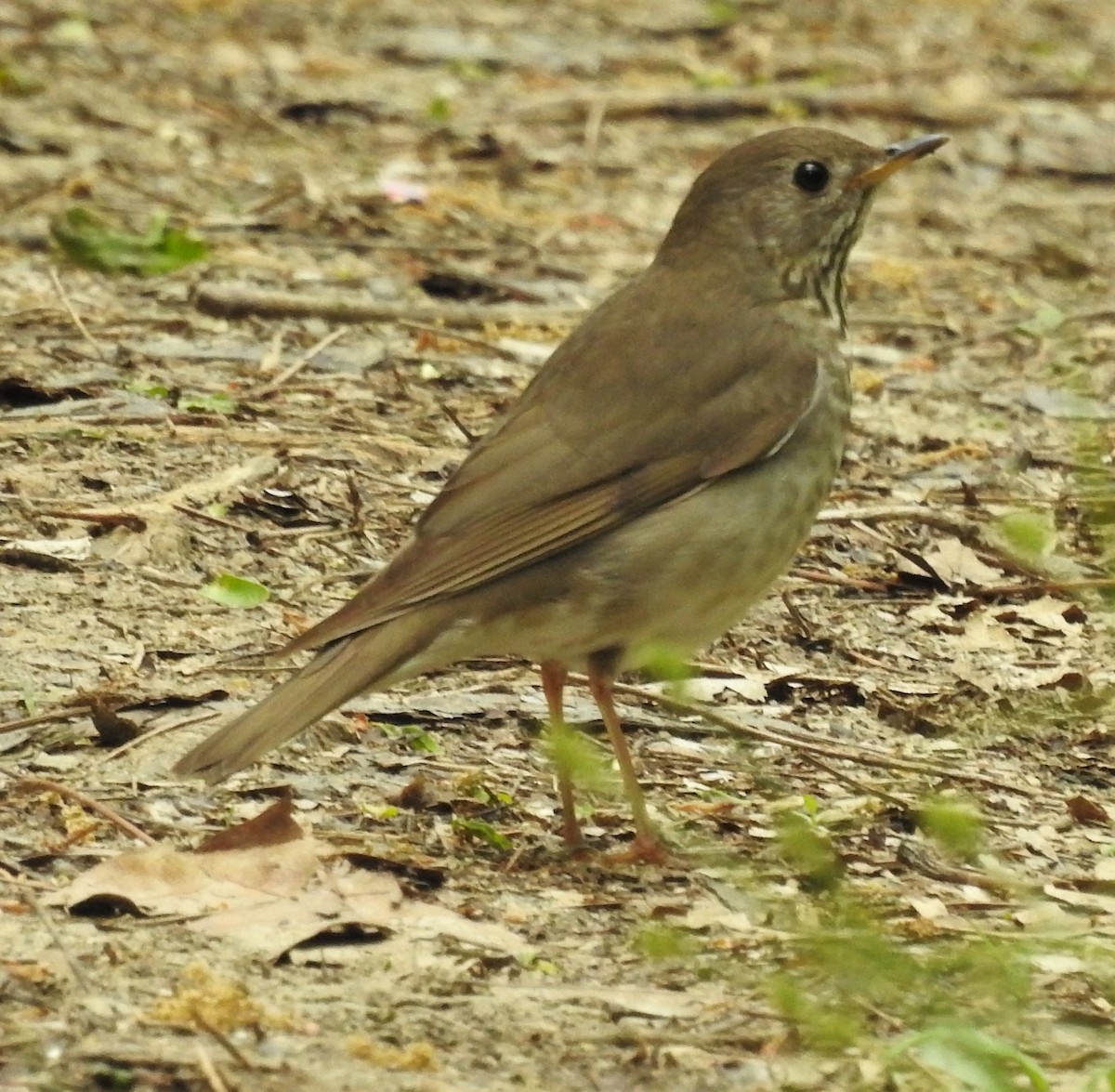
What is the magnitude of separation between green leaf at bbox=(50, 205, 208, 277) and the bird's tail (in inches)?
171

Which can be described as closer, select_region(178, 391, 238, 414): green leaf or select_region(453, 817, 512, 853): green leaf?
select_region(453, 817, 512, 853): green leaf

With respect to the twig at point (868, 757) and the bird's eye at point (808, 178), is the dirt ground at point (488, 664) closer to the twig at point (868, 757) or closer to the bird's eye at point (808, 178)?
the twig at point (868, 757)

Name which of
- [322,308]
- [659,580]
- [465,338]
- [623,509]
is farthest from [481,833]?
[322,308]

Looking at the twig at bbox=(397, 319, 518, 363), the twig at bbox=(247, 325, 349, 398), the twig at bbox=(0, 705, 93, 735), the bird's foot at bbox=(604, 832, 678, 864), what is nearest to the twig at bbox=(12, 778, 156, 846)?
the twig at bbox=(0, 705, 93, 735)

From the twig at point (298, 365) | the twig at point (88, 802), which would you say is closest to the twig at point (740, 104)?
the twig at point (298, 365)

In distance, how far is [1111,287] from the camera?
1047 cm

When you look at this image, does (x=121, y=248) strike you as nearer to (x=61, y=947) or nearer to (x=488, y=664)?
(x=488, y=664)

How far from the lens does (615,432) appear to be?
579 cm

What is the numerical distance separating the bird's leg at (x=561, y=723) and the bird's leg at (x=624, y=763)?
109 mm

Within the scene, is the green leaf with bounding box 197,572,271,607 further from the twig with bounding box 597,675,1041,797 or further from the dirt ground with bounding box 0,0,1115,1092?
the twig with bounding box 597,675,1041,797

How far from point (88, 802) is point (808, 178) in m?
2.66

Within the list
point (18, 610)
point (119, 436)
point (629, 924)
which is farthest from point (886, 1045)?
point (119, 436)

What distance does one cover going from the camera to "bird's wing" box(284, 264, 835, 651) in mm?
5469

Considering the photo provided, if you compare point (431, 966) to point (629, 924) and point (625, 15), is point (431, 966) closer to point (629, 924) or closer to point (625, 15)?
point (629, 924)
